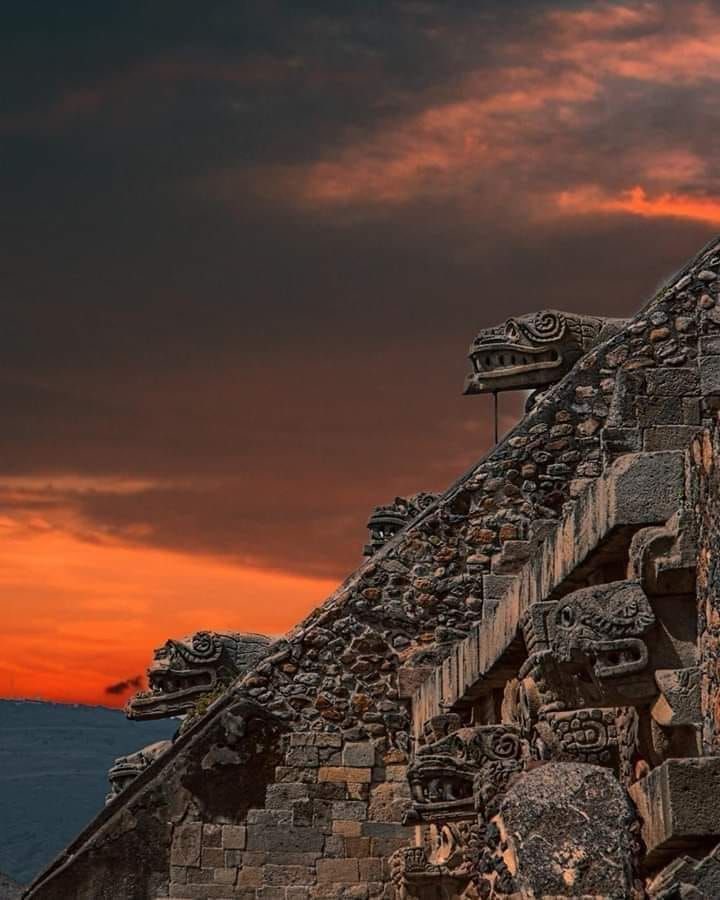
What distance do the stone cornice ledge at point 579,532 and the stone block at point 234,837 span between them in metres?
2.89

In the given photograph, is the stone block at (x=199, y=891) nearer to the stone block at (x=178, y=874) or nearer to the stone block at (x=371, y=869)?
the stone block at (x=178, y=874)

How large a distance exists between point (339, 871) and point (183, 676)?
5.15 m

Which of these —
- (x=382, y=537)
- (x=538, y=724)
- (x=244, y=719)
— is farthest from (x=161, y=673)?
(x=538, y=724)

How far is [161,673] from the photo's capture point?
2223 cm

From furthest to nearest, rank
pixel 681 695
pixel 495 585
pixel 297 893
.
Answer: pixel 495 585 → pixel 297 893 → pixel 681 695

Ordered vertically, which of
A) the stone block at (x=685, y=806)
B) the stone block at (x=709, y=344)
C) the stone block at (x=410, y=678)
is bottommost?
the stone block at (x=685, y=806)

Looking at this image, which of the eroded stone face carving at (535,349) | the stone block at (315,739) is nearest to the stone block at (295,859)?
the stone block at (315,739)

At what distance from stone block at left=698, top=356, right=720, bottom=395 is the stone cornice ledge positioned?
239 cm

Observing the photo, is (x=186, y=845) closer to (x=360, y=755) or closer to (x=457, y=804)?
(x=360, y=755)

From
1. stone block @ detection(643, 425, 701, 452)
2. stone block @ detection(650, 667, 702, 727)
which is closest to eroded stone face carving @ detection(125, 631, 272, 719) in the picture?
stone block @ detection(643, 425, 701, 452)

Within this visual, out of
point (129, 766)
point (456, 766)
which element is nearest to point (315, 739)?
point (129, 766)

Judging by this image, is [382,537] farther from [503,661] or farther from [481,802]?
[481,802]

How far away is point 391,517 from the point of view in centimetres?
2108

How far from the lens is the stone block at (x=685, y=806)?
344 inches
